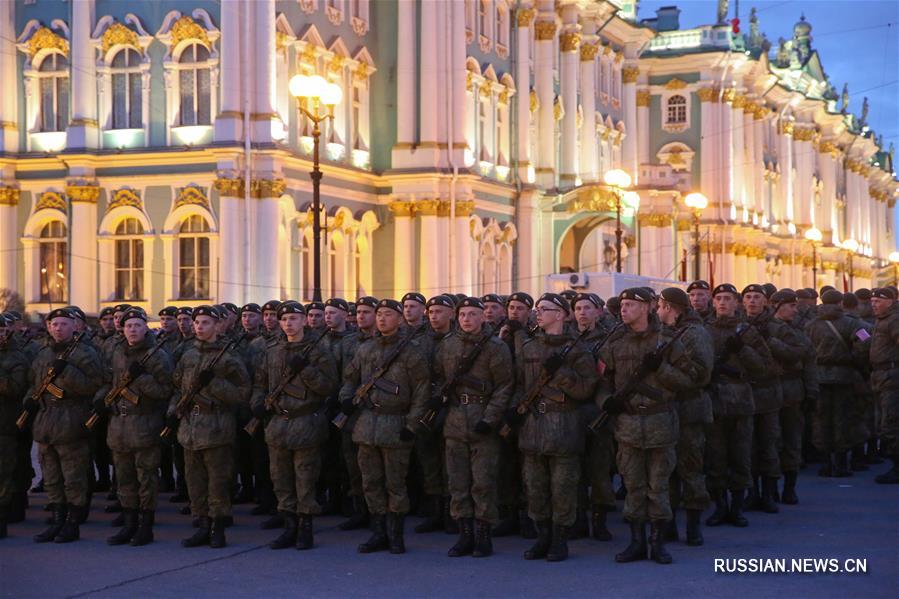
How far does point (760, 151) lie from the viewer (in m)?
65.9

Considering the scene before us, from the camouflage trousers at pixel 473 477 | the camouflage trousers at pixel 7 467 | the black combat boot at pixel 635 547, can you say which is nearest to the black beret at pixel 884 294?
the black combat boot at pixel 635 547

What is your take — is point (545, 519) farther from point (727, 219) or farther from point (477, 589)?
point (727, 219)

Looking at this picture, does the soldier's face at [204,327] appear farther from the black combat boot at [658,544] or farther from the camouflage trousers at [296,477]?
the black combat boot at [658,544]

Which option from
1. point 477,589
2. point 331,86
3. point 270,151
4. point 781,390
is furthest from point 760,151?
point 477,589

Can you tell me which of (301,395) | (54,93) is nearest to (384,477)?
Result: (301,395)

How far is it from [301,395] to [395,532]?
4.81ft

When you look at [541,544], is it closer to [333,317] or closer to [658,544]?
[658,544]

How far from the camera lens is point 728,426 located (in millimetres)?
13039

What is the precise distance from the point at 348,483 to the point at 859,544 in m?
5.00

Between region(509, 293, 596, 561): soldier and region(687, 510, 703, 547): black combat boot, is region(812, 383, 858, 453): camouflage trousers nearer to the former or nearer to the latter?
region(687, 510, 703, 547): black combat boot

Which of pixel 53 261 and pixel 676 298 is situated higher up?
pixel 53 261

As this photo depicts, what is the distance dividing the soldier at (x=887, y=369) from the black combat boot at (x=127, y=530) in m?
8.80

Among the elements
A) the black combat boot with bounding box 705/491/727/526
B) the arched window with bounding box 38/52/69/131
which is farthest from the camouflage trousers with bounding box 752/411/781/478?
the arched window with bounding box 38/52/69/131

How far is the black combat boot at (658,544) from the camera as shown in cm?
1101
